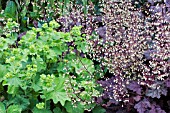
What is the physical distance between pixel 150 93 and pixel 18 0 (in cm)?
197

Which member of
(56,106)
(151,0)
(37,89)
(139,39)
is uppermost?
(151,0)

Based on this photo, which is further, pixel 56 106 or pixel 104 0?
pixel 104 0

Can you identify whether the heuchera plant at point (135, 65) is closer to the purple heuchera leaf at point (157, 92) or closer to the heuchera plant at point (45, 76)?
the purple heuchera leaf at point (157, 92)

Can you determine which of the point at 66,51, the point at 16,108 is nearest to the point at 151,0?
the point at 66,51

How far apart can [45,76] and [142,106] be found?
64cm

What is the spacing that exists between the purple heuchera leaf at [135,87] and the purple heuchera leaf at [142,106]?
65 mm

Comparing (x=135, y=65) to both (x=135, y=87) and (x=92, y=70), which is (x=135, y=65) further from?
(x=92, y=70)

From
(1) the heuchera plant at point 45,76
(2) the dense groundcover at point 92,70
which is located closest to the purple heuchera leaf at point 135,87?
(2) the dense groundcover at point 92,70

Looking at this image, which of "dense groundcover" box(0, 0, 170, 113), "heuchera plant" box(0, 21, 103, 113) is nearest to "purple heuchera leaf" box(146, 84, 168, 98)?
"dense groundcover" box(0, 0, 170, 113)

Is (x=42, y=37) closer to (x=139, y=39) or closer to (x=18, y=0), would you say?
(x=139, y=39)

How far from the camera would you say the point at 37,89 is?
7.89 ft

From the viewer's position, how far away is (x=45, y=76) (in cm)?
229

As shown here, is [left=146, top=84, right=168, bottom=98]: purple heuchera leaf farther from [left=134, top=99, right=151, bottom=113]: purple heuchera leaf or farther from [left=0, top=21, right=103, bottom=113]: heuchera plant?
[left=0, top=21, right=103, bottom=113]: heuchera plant

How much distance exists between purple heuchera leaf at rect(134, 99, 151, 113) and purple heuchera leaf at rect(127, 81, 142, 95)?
6cm
